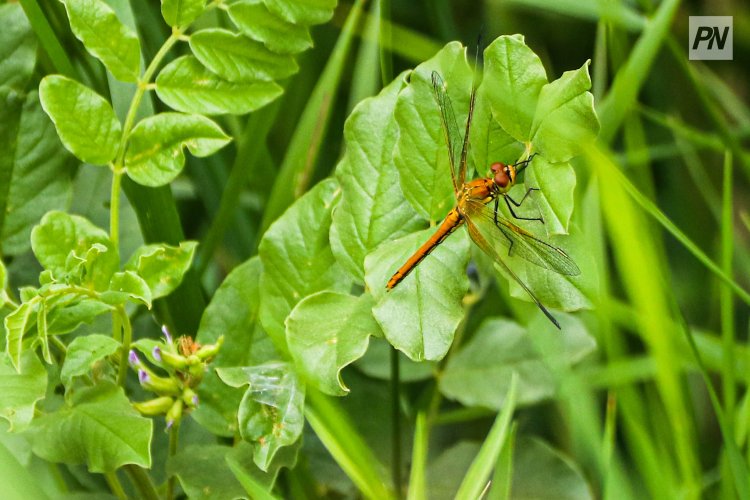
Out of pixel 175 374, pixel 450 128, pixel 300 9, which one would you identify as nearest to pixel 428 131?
pixel 450 128

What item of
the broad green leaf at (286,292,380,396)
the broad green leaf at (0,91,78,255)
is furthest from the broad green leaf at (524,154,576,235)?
the broad green leaf at (0,91,78,255)

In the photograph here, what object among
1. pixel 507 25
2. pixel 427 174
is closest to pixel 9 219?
pixel 427 174

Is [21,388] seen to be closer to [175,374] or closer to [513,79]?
[175,374]

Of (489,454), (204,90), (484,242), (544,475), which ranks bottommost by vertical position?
(544,475)

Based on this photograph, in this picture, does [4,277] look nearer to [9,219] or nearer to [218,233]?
[9,219]

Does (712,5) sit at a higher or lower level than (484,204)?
higher

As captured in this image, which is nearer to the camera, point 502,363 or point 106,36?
point 106,36

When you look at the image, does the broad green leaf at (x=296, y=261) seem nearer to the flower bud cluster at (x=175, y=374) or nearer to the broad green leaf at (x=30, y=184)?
the flower bud cluster at (x=175, y=374)
